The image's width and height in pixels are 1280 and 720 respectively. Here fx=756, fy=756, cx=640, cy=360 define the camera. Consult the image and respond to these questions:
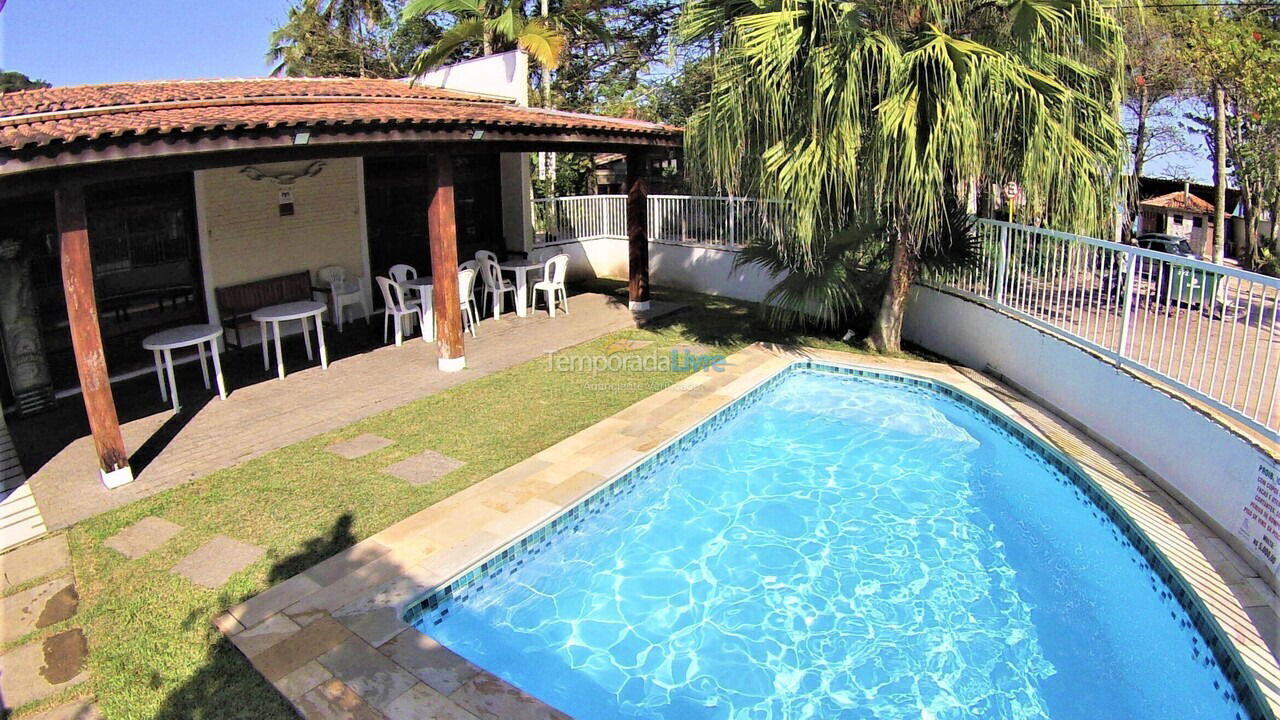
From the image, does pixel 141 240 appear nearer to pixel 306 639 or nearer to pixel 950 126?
pixel 306 639

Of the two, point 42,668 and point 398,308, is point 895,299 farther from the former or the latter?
point 42,668

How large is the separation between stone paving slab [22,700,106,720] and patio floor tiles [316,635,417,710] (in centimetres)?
115

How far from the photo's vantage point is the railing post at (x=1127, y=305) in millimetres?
7512

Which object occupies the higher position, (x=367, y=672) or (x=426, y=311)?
(x=426, y=311)

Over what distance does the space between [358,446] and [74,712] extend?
3788mm

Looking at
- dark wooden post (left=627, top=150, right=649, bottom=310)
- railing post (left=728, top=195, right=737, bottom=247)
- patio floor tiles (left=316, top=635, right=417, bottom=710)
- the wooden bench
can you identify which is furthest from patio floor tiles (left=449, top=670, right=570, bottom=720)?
railing post (left=728, top=195, right=737, bottom=247)

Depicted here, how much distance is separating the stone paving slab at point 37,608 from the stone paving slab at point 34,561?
0.19 metres

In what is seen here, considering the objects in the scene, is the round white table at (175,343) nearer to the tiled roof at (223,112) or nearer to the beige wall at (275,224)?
the beige wall at (275,224)

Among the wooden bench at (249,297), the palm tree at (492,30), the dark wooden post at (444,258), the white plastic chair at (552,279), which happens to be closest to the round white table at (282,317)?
the wooden bench at (249,297)

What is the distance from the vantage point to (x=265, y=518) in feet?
20.5

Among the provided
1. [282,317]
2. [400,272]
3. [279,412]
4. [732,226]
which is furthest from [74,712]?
[732,226]

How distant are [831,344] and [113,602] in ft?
31.5

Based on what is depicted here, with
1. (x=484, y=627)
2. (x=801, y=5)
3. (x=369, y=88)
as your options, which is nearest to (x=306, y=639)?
(x=484, y=627)

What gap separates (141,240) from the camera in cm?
1013
